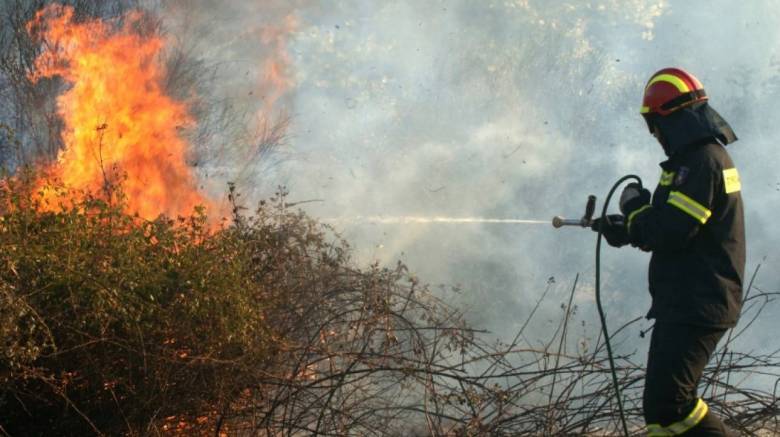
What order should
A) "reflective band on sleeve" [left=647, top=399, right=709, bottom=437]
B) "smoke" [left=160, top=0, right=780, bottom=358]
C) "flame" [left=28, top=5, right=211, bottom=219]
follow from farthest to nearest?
"smoke" [left=160, top=0, right=780, bottom=358] → "flame" [left=28, top=5, right=211, bottom=219] → "reflective band on sleeve" [left=647, top=399, right=709, bottom=437]

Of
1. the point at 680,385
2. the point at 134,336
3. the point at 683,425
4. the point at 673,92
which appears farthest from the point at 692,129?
the point at 134,336

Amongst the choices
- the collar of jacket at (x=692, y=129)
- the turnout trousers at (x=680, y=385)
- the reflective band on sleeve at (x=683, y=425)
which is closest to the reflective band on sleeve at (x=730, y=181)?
the collar of jacket at (x=692, y=129)

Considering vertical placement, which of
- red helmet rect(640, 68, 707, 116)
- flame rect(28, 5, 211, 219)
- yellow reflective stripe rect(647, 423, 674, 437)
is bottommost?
yellow reflective stripe rect(647, 423, 674, 437)

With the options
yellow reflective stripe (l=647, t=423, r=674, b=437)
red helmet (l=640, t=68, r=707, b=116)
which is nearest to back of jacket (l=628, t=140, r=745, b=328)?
red helmet (l=640, t=68, r=707, b=116)

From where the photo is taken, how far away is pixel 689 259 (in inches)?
147

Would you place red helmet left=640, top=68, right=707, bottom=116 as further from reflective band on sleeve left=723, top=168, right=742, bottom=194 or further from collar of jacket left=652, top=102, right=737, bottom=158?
reflective band on sleeve left=723, top=168, right=742, bottom=194

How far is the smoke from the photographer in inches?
423

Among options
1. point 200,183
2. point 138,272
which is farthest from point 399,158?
point 138,272

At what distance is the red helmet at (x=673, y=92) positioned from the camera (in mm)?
3926

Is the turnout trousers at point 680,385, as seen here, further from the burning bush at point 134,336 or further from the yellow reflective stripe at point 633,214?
the burning bush at point 134,336

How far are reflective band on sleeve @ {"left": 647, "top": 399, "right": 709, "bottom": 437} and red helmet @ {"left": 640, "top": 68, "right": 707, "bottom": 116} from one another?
4.56 feet

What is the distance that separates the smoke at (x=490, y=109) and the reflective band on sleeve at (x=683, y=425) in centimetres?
692

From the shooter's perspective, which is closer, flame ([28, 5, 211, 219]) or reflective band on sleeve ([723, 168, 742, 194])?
reflective band on sleeve ([723, 168, 742, 194])

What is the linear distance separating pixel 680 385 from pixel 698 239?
67 cm
